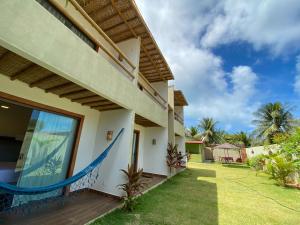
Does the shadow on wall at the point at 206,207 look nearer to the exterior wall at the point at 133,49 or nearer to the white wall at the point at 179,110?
the exterior wall at the point at 133,49

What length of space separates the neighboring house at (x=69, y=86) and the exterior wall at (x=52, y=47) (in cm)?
1

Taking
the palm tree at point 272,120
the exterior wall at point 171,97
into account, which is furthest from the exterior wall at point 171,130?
the palm tree at point 272,120

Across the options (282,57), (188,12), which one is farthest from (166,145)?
(282,57)

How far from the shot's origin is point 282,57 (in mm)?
12164

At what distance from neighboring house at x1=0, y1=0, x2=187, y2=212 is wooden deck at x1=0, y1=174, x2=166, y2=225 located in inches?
16.7

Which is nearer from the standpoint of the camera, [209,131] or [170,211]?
[170,211]

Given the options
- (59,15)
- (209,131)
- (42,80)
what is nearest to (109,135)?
(42,80)

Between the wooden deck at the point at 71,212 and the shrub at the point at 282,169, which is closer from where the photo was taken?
the wooden deck at the point at 71,212

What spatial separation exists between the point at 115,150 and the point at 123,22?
4465 mm

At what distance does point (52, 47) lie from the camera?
2428 mm

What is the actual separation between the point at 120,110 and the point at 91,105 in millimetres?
970

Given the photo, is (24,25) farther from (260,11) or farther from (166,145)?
(260,11)

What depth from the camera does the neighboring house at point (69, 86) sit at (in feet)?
7.50

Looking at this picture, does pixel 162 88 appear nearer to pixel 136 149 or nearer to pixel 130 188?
pixel 136 149
